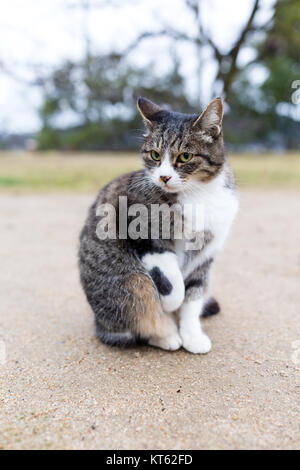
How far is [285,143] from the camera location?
680 inches

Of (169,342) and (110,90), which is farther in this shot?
(110,90)

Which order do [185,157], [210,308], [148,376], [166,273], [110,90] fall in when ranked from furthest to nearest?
[110,90] < [210,308] < [185,157] < [166,273] < [148,376]

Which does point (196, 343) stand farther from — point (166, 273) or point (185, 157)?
point (185, 157)

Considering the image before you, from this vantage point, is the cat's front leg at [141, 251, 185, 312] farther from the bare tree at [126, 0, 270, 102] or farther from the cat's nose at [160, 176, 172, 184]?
the bare tree at [126, 0, 270, 102]

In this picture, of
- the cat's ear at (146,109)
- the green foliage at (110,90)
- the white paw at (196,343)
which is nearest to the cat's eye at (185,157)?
the cat's ear at (146,109)

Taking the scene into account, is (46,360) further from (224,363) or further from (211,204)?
(211,204)

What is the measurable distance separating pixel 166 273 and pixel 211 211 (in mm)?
396

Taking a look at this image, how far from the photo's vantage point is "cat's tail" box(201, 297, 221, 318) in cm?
243

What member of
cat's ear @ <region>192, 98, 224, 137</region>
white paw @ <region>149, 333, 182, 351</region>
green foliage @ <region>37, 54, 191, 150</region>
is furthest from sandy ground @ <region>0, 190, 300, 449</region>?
green foliage @ <region>37, 54, 191, 150</region>

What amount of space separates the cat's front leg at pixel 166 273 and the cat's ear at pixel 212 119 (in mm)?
677

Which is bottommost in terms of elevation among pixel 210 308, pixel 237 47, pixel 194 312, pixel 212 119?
pixel 210 308

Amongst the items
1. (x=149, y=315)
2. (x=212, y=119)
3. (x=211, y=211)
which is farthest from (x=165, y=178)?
(x=149, y=315)

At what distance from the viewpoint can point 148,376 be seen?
1.78 meters

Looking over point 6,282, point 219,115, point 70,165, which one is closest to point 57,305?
point 6,282
